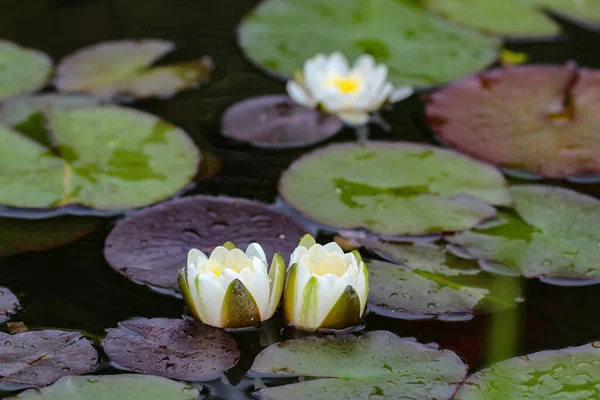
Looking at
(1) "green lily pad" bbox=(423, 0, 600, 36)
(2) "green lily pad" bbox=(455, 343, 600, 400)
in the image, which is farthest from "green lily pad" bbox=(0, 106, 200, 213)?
(1) "green lily pad" bbox=(423, 0, 600, 36)

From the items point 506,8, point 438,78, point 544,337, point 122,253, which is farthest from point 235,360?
point 506,8

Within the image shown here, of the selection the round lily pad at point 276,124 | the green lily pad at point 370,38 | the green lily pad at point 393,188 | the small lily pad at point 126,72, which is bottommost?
the green lily pad at point 393,188

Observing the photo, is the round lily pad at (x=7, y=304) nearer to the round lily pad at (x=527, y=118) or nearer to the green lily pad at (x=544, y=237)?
the green lily pad at (x=544, y=237)

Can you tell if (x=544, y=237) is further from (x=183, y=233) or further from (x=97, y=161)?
(x=97, y=161)

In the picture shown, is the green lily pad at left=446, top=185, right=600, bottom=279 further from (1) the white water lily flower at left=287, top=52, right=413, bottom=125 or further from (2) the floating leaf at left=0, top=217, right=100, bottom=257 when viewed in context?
(2) the floating leaf at left=0, top=217, right=100, bottom=257

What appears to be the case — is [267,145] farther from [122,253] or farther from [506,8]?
[506,8]

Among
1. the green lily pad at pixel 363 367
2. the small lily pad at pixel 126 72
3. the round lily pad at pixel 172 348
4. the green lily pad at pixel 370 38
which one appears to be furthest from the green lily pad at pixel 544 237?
the small lily pad at pixel 126 72

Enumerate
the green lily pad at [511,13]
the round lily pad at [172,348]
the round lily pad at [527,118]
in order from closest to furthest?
the round lily pad at [172,348]
the round lily pad at [527,118]
the green lily pad at [511,13]
